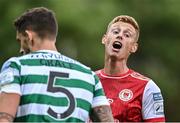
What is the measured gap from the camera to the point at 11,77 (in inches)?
279

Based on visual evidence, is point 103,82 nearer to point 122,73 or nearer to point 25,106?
point 122,73

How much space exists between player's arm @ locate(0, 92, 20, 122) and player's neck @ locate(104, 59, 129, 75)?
238cm

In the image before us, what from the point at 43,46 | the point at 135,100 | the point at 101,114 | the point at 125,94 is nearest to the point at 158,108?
the point at 135,100

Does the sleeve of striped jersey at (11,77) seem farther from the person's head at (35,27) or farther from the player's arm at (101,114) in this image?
the player's arm at (101,114)

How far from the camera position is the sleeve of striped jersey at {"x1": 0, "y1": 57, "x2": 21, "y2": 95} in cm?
709

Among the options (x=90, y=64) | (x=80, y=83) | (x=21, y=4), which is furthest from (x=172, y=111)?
(x=80, y=83)

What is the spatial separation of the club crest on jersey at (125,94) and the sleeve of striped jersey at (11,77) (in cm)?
210

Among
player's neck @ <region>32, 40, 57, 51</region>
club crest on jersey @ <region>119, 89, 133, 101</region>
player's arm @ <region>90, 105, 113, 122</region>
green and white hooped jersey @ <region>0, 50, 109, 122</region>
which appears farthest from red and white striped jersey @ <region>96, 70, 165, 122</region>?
player's neck @ <region>32, 40, 57, 51</region>

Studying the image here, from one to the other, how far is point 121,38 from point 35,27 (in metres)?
2.20

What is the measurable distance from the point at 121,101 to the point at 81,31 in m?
15.6

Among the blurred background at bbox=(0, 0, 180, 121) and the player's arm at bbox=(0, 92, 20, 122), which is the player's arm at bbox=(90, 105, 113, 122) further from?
the blurred background at bbox=(0, 0, 180, 121)

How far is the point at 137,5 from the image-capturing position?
2575 cm

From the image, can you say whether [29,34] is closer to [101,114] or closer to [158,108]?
[101,114]

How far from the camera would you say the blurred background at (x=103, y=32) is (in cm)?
2388
